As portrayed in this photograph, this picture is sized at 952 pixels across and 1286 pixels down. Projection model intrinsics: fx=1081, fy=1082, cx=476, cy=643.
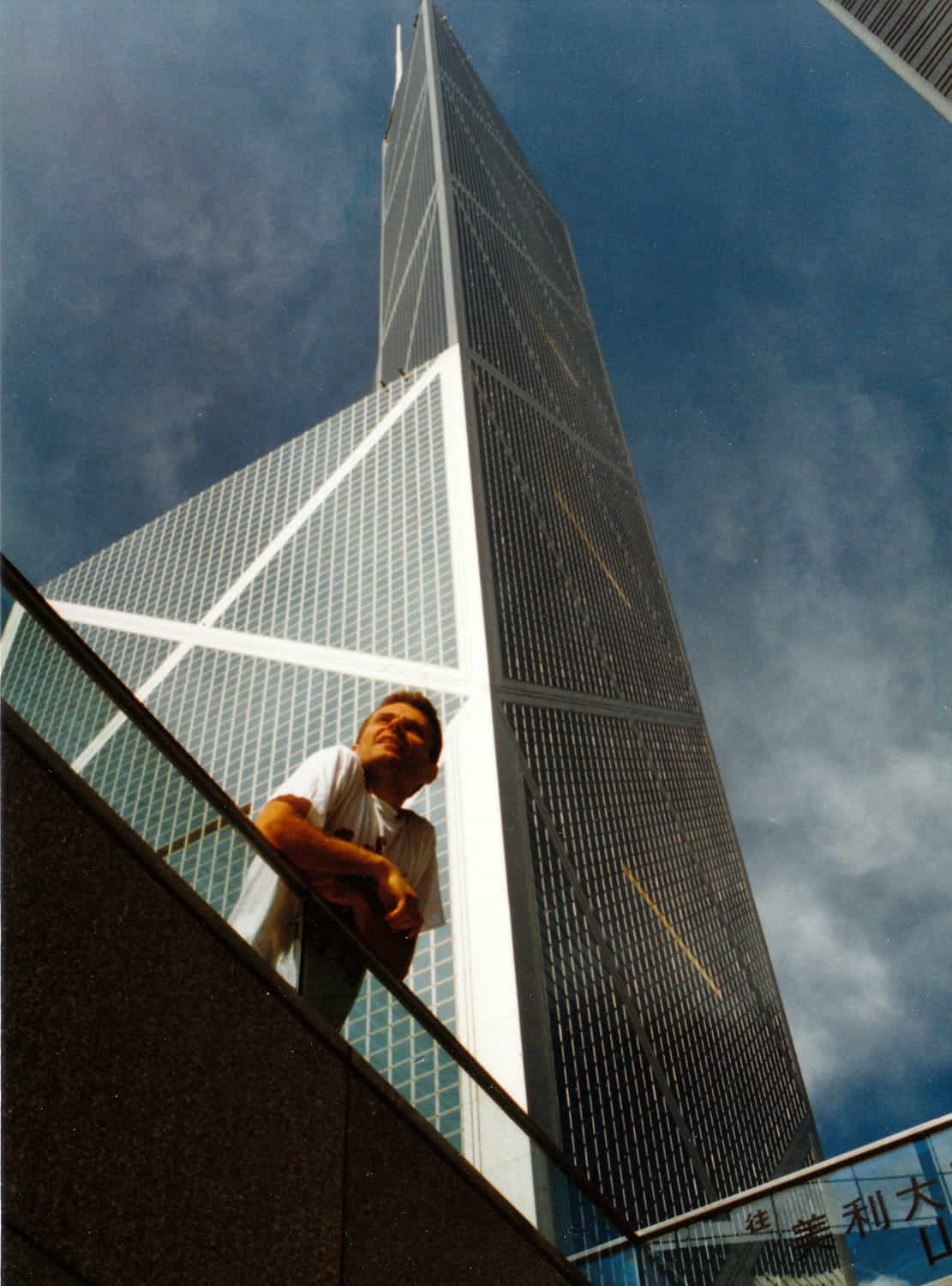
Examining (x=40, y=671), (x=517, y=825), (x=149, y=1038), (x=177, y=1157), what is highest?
(x=517, y=825)

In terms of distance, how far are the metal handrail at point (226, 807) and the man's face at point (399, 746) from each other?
85.7 inches

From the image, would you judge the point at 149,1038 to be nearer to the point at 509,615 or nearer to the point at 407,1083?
the point at 407,1083

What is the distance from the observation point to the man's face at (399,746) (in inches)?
304

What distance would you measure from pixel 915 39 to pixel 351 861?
2061 centimetres

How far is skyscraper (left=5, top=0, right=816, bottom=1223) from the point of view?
16562mm

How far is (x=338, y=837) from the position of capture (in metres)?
6.82

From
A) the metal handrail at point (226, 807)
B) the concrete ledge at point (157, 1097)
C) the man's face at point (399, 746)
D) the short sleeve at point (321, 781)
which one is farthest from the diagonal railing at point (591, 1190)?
the man's face at point (399, 746)

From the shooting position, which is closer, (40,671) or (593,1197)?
(40,671)

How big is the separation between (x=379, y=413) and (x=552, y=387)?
42.8ft

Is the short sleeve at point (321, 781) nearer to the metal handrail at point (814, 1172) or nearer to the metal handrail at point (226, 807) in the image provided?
the metal handrail at point (226, 807)

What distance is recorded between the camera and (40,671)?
436 cm

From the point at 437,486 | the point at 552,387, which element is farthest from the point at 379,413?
the point at 552,387

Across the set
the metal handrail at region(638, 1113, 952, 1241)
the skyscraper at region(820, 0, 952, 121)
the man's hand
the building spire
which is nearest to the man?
the man's hand

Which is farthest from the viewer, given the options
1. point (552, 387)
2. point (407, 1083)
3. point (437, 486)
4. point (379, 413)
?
point (552, 387)
